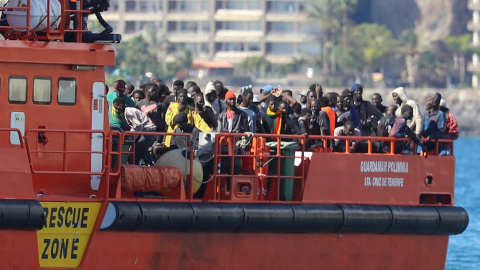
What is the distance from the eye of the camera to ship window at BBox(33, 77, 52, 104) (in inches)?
616

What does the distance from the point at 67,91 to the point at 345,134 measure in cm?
424

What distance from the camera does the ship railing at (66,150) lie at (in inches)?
612

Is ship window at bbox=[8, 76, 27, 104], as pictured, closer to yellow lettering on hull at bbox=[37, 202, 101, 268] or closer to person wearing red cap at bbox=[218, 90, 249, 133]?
yellow lettering on hull at bbox=[37, 202, 101, 268]

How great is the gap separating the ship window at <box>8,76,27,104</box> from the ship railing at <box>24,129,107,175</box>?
0.42 meters

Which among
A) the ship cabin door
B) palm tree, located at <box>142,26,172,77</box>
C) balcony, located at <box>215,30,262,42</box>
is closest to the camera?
the ship cabin door

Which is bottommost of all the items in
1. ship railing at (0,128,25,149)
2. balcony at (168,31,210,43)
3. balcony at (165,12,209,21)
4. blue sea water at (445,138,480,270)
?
blue sea water at (445,138,480,270)

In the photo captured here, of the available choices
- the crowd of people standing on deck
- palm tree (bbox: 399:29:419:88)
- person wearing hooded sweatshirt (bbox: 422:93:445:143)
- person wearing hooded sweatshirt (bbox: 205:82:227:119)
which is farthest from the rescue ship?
palm tree (bbox: 399:29:419:88)

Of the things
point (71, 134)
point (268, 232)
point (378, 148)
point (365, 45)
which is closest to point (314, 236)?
point (268, 232)

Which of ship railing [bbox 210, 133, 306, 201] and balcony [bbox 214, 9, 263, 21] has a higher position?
balcony [bbox 214, 9, 263, 21]

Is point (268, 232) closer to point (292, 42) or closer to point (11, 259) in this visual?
point (11, 259)

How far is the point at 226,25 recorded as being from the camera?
460ft

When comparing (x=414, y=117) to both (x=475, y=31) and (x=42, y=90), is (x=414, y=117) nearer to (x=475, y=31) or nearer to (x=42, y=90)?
(x=42, y=90)

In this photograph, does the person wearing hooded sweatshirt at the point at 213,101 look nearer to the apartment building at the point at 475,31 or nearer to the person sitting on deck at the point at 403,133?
the person sitting on deck at the point at 403,133

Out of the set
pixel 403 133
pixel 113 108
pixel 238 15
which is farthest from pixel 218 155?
pixel 238 15
